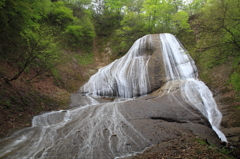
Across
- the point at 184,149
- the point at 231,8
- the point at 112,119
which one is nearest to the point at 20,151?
the point at 112,119

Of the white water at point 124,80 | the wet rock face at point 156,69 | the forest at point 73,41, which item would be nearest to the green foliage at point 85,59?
the forest at point 73,41

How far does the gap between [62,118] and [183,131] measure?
6.22 m

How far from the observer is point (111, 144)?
4.84 metres

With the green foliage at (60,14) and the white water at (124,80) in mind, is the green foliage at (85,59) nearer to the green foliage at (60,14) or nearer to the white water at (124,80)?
the green foliage at (60,14)

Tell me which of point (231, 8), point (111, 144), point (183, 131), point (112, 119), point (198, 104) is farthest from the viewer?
point (198, 104)

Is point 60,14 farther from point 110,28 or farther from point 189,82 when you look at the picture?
point 189,82

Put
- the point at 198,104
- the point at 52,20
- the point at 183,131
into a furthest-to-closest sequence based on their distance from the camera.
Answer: the point at 52,20, the point at 198,104, the point at 183,131

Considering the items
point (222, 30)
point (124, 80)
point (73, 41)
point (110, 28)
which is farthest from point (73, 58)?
point (222, 30)

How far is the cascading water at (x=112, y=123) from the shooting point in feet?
15.0

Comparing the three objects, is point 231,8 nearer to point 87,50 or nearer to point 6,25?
point 6,25

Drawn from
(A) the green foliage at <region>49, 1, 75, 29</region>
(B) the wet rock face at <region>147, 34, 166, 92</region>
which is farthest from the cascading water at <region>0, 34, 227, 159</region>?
(A) the green foliage at <region>49, 1, 75, 29</region>

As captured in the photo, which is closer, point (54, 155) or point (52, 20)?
point (54, 155)

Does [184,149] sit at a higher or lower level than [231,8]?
lower

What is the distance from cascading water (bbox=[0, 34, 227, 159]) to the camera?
457 centimetres
